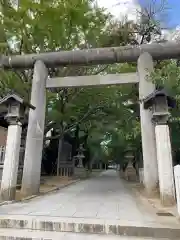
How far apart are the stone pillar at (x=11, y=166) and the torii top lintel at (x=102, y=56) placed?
358 centimetres

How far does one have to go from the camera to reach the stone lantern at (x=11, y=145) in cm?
721

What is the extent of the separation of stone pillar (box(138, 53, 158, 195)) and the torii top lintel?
0.41 metres

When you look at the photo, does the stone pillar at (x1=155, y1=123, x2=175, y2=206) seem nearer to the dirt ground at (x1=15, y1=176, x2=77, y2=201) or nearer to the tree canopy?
the tree canopy

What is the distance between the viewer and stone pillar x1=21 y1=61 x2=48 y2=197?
28.7ft

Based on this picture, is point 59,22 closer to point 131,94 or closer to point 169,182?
point 131,94

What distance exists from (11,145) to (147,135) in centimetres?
501

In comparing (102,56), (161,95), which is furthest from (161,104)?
(102,56)

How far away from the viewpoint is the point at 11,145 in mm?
7484

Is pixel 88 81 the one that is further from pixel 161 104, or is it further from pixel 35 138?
pixel 161 104

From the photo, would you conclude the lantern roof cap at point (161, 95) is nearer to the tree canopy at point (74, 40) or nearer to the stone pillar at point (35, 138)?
the tree canopy at point (74, 40)

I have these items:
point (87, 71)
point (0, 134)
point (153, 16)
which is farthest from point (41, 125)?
point (0, 134)

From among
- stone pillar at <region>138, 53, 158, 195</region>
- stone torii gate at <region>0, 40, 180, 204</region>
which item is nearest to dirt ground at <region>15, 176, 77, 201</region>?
stone torii gate at <region>0, 40, 180, 204</region>

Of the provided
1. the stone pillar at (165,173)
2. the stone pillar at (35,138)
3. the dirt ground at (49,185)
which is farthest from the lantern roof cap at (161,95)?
the dirt ground at (49,185)

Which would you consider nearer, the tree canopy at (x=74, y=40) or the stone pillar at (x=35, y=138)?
the stone pillar at (x=35, y=138)
